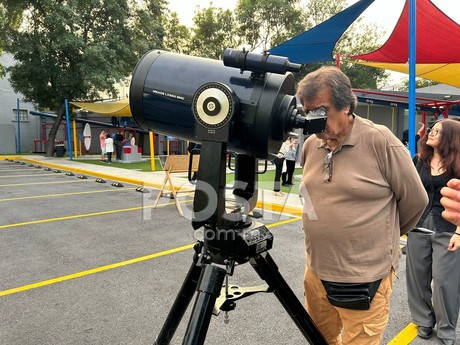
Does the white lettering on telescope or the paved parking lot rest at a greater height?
the white lettering on telescope

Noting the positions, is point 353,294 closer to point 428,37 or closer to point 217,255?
point 217,255

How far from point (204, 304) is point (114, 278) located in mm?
2597

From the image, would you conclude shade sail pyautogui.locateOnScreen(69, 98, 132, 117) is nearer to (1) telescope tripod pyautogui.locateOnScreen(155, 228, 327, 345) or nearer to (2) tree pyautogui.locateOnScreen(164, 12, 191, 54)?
(2) tree pyautogui.locateOnScreen(164, 12, 191, 54)

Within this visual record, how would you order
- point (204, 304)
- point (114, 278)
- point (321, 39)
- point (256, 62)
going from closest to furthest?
point (204, 304) → point (256, 62) → point (114, 278) → point (321, 39)

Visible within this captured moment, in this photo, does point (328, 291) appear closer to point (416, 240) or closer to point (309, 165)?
point (309, 165)

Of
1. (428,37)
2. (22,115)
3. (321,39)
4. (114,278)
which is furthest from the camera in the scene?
A: (22,115)

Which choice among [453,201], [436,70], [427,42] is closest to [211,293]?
[453,201]

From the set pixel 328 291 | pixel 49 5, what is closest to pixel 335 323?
pixel 328 291

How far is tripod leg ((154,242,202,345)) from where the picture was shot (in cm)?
155

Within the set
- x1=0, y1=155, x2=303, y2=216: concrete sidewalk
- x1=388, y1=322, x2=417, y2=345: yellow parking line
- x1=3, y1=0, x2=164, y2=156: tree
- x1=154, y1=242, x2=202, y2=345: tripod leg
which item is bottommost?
x1=388, y1=322, x2=417, y2=345: yellow parking line

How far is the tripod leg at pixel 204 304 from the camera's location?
50.8 inches

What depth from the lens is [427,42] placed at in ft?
22.0

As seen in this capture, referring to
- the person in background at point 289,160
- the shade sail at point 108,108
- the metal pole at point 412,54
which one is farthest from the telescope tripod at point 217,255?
the shade sail at point 108,108

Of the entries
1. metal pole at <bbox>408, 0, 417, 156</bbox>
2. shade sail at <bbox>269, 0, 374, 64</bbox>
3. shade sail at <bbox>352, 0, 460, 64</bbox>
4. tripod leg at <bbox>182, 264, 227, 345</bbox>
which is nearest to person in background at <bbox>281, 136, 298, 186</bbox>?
shade sail at <bbox>269, 0, 374, 64</bbox>
